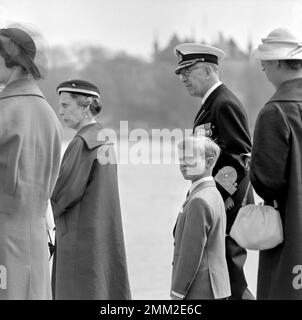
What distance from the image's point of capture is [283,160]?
12.3ft

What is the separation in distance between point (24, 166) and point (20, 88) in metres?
0.44

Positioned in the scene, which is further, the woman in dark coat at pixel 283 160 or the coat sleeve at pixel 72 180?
the coat sleeve at pixel 72 180

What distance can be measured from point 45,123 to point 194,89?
1.14 m

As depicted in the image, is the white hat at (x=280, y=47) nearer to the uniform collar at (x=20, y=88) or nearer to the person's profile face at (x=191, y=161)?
the person's profile face at (x=191, y=161)

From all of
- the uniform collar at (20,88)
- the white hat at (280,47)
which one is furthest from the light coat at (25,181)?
the white hat at (280,47)

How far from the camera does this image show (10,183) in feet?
12.5

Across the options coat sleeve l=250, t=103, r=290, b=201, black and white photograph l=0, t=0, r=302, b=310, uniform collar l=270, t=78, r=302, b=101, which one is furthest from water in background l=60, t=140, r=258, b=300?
uniform collar l=270, t=78, r=302, b=101

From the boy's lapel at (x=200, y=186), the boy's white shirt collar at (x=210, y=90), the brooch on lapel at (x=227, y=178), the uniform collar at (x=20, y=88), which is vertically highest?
the boy's white shirt collar at (x=210, y=90)

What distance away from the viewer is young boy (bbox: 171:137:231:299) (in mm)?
3814

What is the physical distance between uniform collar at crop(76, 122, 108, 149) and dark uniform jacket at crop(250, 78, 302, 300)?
112cm

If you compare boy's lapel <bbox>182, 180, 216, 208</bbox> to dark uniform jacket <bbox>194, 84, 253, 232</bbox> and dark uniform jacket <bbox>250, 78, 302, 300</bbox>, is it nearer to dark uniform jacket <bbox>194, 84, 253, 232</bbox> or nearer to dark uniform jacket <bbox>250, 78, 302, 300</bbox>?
dark uniform jacket <bbox>250, 78, 302, 300</bbox>

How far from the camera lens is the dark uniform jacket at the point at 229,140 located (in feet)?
14.8

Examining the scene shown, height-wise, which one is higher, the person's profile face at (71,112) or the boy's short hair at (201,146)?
the person's profile face at (71,112)
